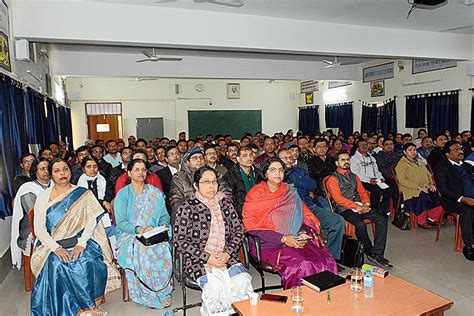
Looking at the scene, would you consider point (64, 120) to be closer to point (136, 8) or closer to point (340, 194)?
point (136, 8)

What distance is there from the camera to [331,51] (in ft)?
20.1

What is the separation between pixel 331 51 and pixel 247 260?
4.22 meters

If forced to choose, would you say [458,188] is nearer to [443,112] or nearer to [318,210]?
[318,210]

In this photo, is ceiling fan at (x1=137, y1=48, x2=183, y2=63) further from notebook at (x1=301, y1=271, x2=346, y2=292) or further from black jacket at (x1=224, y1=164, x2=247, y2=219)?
notebook at (x1=301, y1=271, x2=346, y2=292)

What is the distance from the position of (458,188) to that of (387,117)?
582 cm

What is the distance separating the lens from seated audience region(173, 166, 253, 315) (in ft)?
8.95

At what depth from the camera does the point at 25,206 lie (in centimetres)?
356

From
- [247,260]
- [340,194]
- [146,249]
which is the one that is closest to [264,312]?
[247,260]

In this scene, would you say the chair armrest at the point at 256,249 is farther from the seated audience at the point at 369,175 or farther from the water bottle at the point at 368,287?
the seated audience at the point at 369,175

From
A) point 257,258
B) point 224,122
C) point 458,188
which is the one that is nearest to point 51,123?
point 257,258

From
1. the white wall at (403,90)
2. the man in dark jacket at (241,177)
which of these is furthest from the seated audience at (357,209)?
the white wall at (403,90)

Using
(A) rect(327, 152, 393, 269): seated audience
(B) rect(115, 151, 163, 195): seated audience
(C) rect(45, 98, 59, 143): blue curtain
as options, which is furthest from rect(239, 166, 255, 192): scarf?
(C) rect(45, 98, 59, 143): blue curtain

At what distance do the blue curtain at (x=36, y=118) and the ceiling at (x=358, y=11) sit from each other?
177cm

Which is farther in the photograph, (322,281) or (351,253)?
(351,253)
